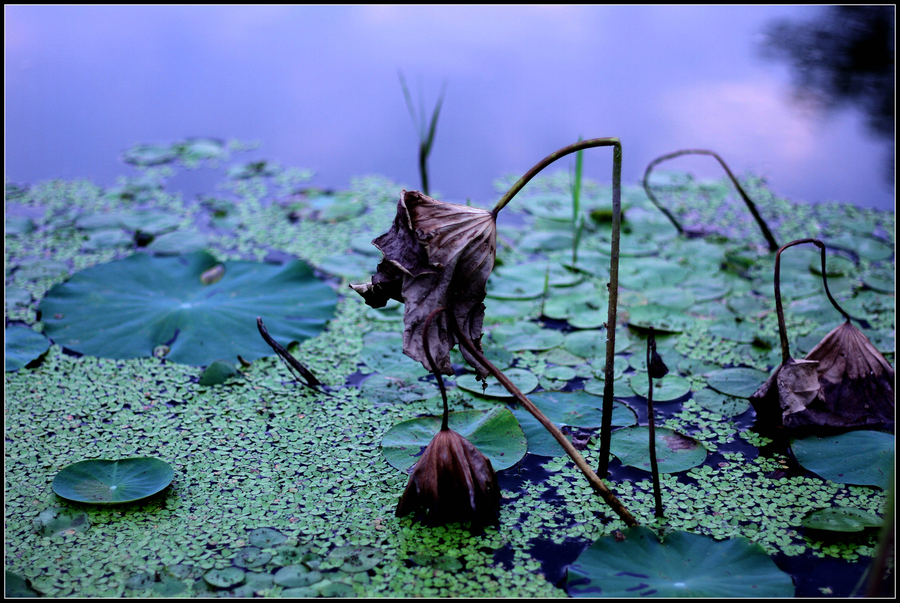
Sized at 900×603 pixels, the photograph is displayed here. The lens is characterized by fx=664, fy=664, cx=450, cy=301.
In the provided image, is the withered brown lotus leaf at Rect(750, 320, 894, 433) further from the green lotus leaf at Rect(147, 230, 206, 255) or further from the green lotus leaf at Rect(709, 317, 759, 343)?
the green lotus leaf at Rect(147, 230, 206, 255)

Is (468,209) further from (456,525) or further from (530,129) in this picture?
(530,129)

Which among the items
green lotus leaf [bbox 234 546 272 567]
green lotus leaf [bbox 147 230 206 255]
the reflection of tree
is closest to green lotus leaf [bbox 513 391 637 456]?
green lotus leaf [bbox 234 546 272 567]

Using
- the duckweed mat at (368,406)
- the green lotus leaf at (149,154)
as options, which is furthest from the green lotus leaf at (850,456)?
the green lotus leaf at (149,154)

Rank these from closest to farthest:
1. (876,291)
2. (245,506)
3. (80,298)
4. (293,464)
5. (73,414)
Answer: (245,506)
(293,464)
(73,414)
(80,298)
(876,291)

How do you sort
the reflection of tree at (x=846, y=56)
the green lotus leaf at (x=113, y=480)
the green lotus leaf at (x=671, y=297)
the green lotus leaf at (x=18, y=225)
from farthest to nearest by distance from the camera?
the reflection of tree at (x=846, y=56) → the green lotus leaf at (x=18, y=225) → the green lotus leaf at (x=671, y=297) → the green lotus leaf at (x=113, y=480)

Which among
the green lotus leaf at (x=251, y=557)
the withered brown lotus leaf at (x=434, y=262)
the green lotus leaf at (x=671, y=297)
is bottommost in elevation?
the green lotus leaf at (x=251, y=557)

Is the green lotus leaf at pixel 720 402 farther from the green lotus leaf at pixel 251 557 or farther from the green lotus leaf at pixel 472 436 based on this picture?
the green lotus leaf at pixel 251 557

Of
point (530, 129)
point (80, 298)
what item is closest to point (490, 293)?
point (80, 298)
